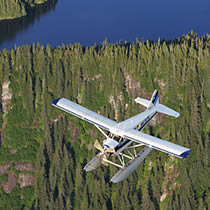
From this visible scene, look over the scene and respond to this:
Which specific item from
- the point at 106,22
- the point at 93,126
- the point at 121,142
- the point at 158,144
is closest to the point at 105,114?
the point at 93,126

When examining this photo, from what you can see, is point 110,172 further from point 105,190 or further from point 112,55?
point 112,55

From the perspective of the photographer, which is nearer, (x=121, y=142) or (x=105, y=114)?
(x=121, y=142)

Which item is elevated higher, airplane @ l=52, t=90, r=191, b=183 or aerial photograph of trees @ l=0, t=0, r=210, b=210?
aerial photograph of trees @ l=0, t=0, r=210, b=210

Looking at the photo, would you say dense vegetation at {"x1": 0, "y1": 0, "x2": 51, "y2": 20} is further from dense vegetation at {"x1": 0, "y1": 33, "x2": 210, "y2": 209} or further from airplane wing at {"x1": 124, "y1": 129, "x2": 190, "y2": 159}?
airplane wing at {"x1": 124, "y1": 129, "x2": 190, "y2": 159}

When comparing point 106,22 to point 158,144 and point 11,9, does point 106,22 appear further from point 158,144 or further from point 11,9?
point 158,144

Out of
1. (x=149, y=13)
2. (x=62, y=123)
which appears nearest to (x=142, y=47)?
(x=62, y=123)

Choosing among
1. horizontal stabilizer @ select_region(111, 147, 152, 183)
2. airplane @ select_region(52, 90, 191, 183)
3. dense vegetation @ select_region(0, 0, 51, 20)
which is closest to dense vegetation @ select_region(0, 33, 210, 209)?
airplane @ select_region(52, 90, 191, 183)

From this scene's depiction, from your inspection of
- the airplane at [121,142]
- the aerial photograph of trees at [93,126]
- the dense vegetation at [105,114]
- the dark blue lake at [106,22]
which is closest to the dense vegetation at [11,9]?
the dark blue lake at [106,22]
